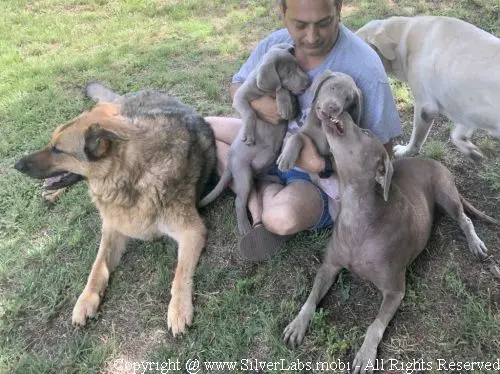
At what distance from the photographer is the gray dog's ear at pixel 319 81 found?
2.56 metres

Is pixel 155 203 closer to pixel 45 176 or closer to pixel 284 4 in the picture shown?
pixel 45 176

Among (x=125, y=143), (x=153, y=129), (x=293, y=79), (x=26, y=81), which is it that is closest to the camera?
(x=293, y=79)

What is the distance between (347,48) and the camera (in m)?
2.73

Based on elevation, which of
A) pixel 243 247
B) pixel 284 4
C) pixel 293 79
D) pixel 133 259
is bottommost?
pixel 133 259

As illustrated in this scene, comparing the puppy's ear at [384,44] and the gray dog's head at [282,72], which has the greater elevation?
the gray dog's head at [282,72]

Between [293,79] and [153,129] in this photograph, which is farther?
[153,129]

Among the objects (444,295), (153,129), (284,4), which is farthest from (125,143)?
(444,295)

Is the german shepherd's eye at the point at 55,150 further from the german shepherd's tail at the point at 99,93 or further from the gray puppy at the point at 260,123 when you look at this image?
the german shepherd's tail at the point at 99,93

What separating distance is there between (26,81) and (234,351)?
15.7ft

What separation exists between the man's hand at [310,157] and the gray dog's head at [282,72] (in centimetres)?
35

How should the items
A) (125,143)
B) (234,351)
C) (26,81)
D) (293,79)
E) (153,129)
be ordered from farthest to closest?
1. (26,81)
2. (153,129)
3. (125,143)
4. (293,79)
5. (234,351)

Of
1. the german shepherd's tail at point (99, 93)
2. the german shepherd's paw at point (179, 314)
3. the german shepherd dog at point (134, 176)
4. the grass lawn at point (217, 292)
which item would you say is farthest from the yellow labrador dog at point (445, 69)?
the german shepherd's tail at point (99, 93)

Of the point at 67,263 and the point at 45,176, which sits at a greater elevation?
the point at 45,176

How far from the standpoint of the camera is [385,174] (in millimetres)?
2318
